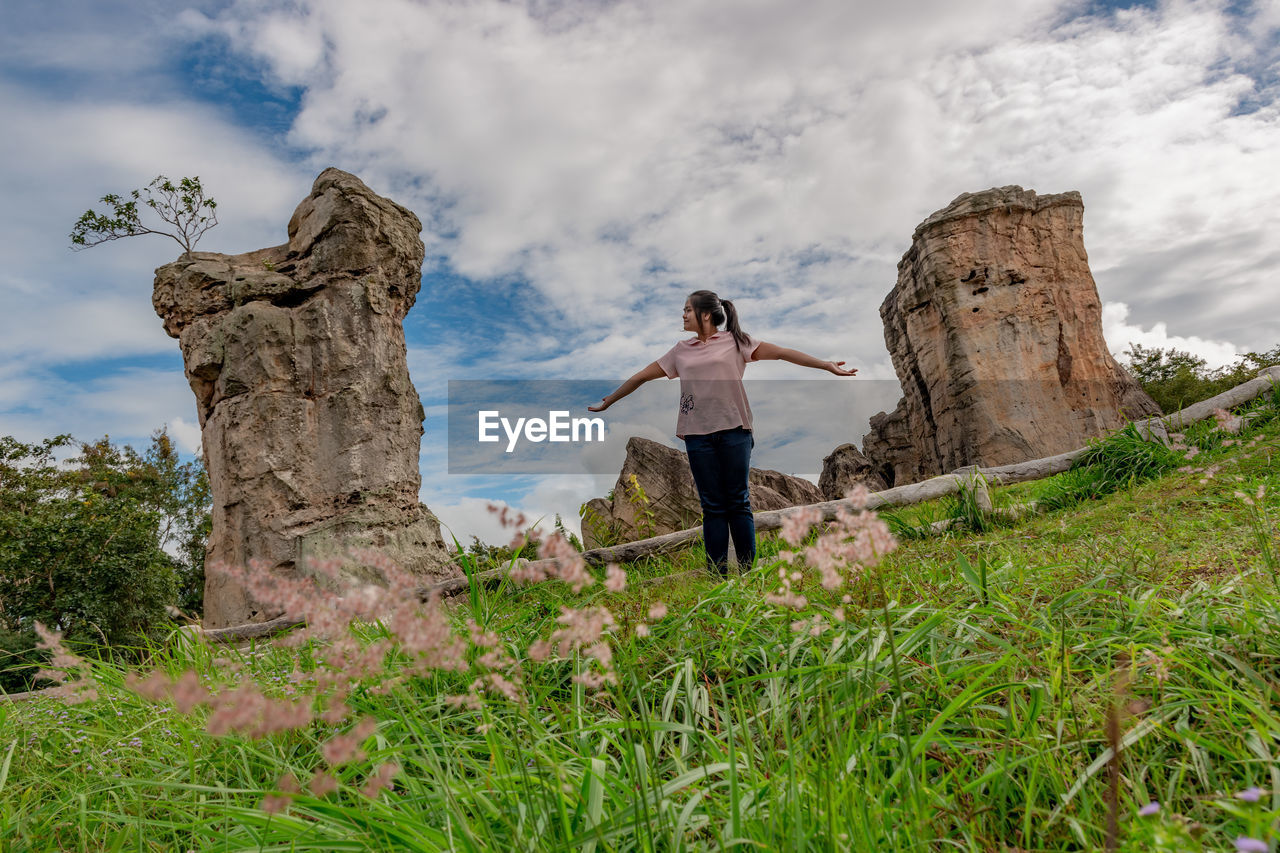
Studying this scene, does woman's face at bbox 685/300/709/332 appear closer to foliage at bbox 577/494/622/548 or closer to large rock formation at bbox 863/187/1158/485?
foliage at bbox 577/494/622/548

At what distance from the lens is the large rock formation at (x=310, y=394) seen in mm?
9258

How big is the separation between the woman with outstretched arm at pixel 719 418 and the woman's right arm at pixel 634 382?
22 centimetres

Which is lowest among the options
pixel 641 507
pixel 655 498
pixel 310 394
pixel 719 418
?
pixel 641 507

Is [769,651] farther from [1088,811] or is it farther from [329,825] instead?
[329,825]

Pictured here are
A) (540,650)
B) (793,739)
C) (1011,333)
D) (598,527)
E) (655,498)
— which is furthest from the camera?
(1011,333)

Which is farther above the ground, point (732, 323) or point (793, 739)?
point (732, 323)

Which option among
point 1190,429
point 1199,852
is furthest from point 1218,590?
point 1190,429

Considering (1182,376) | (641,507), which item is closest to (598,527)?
(641,507)

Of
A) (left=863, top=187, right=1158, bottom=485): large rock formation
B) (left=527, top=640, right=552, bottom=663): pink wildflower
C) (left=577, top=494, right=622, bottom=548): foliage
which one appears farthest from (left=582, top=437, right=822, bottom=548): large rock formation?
(left=527, top=640, right=552, bottom=663): pink wildflower

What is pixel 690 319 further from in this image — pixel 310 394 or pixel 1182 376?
pixel 1182 376

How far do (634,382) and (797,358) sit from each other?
1.41 metres

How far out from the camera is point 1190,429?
8.43 m

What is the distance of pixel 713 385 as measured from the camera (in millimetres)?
5355

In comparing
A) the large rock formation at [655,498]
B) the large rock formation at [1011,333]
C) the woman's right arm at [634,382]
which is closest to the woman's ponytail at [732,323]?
the woman's right arm at [634,382]
